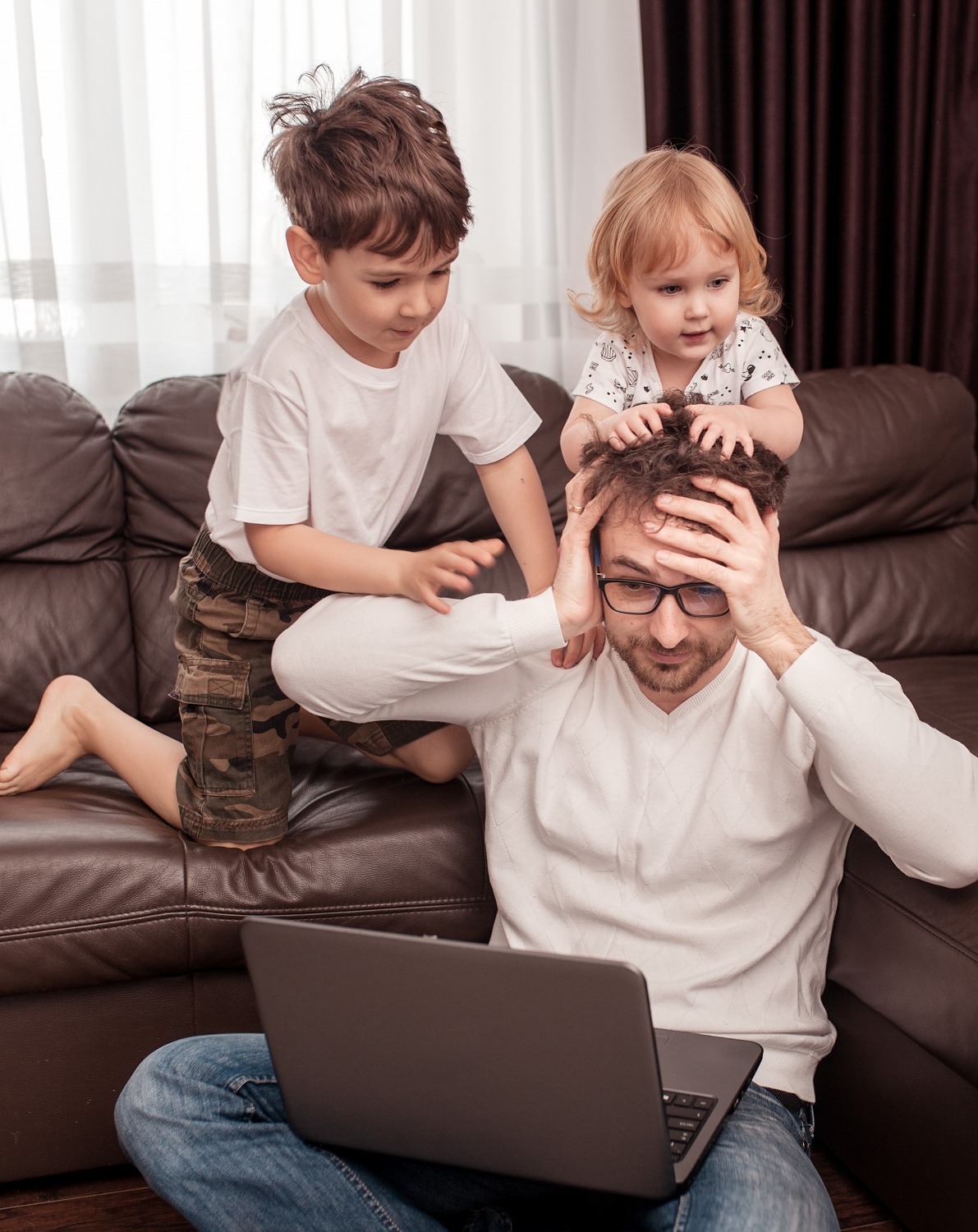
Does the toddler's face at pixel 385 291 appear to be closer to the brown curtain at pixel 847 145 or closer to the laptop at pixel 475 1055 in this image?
the laptop at pixel 475 1055

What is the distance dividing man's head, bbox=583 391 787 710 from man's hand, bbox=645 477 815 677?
3 centimetres

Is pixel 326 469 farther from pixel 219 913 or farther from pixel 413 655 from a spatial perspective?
pixel 219 913

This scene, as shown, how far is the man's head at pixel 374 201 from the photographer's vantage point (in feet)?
4.86

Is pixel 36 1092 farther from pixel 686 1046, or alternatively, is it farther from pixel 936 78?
pixel 936 78

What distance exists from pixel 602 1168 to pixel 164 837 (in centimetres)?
90

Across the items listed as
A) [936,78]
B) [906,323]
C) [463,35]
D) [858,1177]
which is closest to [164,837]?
[858,1177]

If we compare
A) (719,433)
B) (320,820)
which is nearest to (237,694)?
(320,820)

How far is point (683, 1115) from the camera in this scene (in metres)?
1.21

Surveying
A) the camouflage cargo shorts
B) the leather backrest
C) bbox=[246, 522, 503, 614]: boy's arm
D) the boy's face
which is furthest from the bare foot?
the leather backrest

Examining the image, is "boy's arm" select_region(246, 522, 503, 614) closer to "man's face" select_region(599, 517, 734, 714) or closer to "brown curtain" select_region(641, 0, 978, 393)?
"man's face" select_region(599, 517, 734, 714)

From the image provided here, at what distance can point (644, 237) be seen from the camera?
→ 1.91 m

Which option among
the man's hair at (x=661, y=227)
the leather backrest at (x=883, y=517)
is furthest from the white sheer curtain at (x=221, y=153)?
the man's hair at (x=661, y=227)

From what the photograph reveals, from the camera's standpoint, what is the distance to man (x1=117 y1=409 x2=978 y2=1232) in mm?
1285

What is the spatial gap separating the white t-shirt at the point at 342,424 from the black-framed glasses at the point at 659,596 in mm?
457
